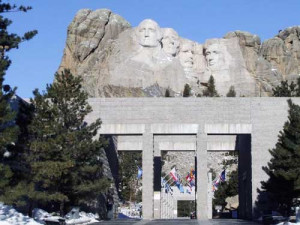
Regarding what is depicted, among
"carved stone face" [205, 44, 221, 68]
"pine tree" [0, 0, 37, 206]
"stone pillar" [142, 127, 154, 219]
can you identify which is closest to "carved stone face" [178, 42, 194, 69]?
"carved stone face" [205, 44, 221, 68]

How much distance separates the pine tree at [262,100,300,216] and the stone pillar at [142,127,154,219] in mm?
9487

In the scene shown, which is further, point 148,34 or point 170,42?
point 170,42

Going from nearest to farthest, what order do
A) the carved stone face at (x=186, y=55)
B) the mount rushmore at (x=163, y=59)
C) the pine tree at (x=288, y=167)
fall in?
the pine tree at (x=288, y=167)
the mount rushmore at (x=163, y=59)
the carved stone face at (x=186, y=55)

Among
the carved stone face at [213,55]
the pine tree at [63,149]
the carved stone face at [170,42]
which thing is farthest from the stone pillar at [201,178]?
the carved stone face at [213,55]

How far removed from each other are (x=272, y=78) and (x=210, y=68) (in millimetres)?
14015

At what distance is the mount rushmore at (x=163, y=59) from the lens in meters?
95.5

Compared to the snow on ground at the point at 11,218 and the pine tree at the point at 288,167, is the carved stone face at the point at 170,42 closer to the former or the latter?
the pine tree at the point at 288,167

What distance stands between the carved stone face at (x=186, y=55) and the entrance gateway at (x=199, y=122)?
223ft

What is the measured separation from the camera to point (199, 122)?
41.9m

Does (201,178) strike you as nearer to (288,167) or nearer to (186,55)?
(288,167)

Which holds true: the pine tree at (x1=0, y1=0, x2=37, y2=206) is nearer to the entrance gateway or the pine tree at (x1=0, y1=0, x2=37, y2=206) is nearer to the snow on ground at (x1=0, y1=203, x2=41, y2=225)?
the snow on ground at (x1=0, y1=203, x2=41, y2=225)

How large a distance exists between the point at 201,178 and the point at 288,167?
10.6 meters

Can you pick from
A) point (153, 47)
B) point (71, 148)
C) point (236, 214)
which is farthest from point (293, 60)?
point (71, 148)

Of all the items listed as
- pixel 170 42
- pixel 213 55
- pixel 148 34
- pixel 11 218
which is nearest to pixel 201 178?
pixel 11 218
